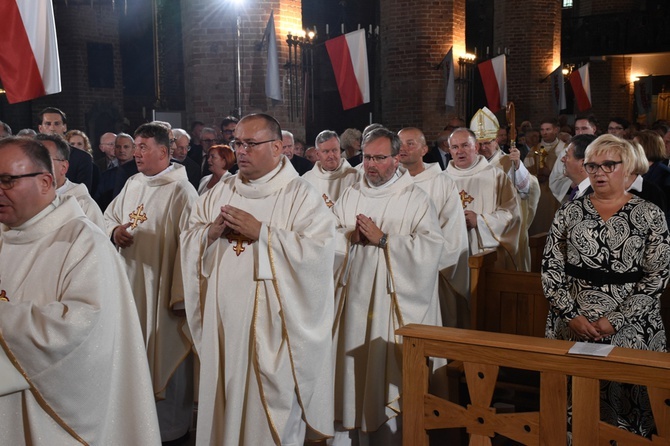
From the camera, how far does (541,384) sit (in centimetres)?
328


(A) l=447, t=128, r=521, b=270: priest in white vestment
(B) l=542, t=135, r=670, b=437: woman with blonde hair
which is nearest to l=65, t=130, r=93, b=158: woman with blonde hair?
(A) l=447, t=128, r=521, b=270: priest in white vestment

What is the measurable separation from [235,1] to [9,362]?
8543 mm

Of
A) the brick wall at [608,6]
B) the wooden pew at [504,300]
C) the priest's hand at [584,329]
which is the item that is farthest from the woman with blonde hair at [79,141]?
the brick wall at [608,6]

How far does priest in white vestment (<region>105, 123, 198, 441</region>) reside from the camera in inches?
207

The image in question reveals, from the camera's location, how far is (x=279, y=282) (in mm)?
4125

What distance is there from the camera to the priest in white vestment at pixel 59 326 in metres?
2.77

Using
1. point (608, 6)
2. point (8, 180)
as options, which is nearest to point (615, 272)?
point (8, 180)

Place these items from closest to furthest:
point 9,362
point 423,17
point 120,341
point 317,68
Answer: point 9,362, point 120,341, point 423,17, point 317,68

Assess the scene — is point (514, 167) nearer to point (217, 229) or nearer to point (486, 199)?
point (486, 199)

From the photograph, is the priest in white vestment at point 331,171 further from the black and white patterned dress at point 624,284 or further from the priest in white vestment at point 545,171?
the black and white patterned dress at point 624,284

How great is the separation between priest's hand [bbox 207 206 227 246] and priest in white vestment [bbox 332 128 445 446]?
0.97 meters

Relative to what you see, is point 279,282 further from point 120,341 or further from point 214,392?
point 120,341

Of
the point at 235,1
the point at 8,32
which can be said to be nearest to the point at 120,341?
the point at 8,32

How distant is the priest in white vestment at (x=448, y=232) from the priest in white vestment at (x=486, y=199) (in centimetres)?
71
